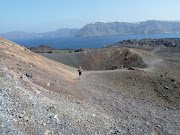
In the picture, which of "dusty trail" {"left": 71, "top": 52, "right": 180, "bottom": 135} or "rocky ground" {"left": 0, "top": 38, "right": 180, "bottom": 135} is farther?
"dusty trail" {"left": 71, "top": 52, "right": 180, "bottom": 135}

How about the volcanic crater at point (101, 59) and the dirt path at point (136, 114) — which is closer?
the dirt path at point (136, 114)

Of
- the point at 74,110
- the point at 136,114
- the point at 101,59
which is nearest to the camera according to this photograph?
the point at 74,110

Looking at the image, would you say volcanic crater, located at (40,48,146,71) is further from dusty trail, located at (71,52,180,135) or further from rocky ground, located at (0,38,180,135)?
dusty trail, located at (71,52,180,135)

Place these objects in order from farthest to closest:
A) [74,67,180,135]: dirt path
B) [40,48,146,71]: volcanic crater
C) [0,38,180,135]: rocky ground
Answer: [40,48,146,71]: volcanic crater, [74,67,180,135]: dirt path, [0,38,180,135]: rocky ground

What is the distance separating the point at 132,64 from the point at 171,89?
62.3ft

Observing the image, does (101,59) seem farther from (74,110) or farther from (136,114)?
(74,110)

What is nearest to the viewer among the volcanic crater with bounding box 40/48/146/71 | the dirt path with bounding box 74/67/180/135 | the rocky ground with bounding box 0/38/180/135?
the rocky ground with bounding box 0/38/180/135

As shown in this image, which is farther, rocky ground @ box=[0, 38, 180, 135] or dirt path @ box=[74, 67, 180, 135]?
dirt path @ box=[74, 67, 180, 135]

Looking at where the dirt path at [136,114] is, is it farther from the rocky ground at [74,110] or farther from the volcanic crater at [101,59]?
the volcanic crater at [101,59]

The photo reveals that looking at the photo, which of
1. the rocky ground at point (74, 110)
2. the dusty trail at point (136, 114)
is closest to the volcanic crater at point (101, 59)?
the rocky ground at point (74, 110)

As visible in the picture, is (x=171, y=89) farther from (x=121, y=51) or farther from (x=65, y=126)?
(x=121, y=51)

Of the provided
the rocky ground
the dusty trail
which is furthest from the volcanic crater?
the dusty trail

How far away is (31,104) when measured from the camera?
24.7 ft

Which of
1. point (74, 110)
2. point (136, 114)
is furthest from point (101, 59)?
point (74, 110)
